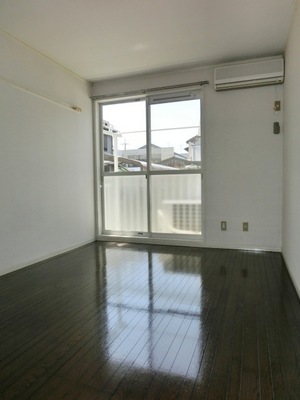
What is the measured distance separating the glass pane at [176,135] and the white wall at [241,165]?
196mm

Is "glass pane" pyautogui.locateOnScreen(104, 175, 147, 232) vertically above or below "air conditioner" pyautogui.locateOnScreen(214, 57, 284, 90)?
below

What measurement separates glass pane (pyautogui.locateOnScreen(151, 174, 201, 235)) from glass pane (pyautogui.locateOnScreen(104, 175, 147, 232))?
8.1 inches

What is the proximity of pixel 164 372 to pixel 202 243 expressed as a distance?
298 cm

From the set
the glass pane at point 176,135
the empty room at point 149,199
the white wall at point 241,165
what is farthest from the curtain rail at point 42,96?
the white wall at point 241,165

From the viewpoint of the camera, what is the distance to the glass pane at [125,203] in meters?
4.84

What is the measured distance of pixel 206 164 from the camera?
4.34m

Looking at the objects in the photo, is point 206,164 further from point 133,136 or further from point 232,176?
point 133,136

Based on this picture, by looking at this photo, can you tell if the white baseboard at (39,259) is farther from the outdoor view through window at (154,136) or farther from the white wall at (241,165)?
the white wall at (241,165)

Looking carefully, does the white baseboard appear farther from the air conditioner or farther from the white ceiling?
the air conditioner

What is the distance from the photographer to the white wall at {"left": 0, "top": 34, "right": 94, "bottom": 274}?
3.26 metres

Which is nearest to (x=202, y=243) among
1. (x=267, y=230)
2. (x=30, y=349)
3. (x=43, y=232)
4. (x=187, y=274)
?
(x=267, y=230)

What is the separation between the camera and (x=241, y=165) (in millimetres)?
4148

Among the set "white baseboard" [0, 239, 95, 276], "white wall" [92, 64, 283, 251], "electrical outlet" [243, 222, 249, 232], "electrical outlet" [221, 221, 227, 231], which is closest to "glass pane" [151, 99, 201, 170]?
"white wall" [92, 64, 283, 251]

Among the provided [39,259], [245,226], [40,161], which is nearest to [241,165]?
[245,226]
